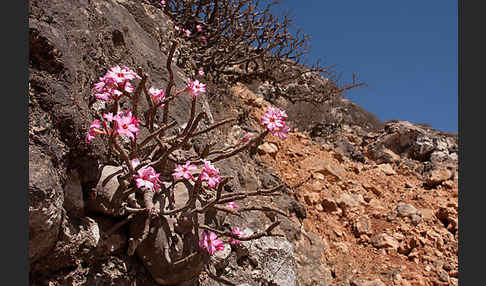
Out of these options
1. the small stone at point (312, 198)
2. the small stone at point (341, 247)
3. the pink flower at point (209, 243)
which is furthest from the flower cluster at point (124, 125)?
the small stone at point (312, 198)

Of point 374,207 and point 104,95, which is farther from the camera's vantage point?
point 374,207

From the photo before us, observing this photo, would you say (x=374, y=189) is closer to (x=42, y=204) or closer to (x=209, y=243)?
(x=209, y=243)

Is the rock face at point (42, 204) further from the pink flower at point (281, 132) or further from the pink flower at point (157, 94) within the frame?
the pink flower at point (281, 132)

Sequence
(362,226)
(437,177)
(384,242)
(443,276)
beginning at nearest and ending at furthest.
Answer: (443,276), (384,242), (362,226), (437,177)

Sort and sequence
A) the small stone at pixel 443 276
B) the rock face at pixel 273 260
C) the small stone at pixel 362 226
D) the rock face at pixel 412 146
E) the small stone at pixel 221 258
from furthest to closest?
the rock face at pixel 412 146 → the small stone at pixel 362 226 → the small stone at pixel 443 276 → the rock face at pixel 273 260 → the small stone at pixel 221 258

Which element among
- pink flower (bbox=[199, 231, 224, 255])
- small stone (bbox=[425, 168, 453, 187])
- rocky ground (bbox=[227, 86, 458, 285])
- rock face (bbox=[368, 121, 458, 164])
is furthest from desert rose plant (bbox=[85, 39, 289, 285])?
rock face (bbox=[368, 121, 458, 164])

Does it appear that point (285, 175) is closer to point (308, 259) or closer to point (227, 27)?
point (308, 259)

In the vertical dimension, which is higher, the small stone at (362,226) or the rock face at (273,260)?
the small stone at (362,226)

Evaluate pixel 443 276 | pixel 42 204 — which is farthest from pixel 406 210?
pixel 42 204

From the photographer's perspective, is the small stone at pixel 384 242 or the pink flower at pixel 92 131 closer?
the pink flower at pixel 92 131

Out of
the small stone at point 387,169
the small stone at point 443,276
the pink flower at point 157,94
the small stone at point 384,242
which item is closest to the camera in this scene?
the pink flower at point 157,94

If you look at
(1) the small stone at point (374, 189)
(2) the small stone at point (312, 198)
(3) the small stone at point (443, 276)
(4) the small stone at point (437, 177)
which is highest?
(4) the small stone at point (437, 177)

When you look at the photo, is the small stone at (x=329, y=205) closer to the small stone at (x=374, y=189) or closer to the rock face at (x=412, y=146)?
the small stone at (x=374, y=189)

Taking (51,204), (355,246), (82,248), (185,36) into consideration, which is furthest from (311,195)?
(51,204)
